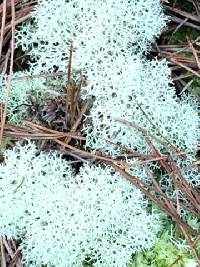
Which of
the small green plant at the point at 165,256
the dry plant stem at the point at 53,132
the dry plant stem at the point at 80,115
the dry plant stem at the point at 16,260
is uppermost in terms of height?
the dry plant stem at the point at 80,115

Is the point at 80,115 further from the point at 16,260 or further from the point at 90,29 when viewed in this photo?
the point at 16,260

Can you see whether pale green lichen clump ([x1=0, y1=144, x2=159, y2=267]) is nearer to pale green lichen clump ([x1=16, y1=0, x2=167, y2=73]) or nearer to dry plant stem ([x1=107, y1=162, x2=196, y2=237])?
dry plant stem ([x1=107, y1=162, x2=196, y2=237])

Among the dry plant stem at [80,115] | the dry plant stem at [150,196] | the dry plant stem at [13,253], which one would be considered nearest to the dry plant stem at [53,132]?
the dry plant stem at [80,115]

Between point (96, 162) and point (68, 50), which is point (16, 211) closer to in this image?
A: point (96, 162)

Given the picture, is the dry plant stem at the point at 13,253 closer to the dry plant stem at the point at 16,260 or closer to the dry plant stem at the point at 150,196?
the dry plant stem at the point at 16,260

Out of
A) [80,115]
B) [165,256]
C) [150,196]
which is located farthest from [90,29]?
[165,256]

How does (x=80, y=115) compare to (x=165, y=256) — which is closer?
(x=165, y=256)

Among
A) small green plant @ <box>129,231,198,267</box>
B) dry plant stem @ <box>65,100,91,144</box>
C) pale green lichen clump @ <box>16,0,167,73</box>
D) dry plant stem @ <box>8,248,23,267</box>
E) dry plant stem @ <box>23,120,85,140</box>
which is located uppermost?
pale green lichen clump @ <box>16,0,167,73</box>

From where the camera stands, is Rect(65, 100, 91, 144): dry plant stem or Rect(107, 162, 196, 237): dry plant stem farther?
Rect(65, 100, 91, 144): dry plant stem

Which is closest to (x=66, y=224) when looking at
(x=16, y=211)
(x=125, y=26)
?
(x=16, y=211)

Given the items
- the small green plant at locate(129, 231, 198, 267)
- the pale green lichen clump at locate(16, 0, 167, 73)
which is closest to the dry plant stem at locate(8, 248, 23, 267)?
the small green plant at locate(129, 231, 198, 267)

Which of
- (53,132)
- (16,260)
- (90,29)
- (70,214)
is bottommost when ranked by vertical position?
(16,260)
